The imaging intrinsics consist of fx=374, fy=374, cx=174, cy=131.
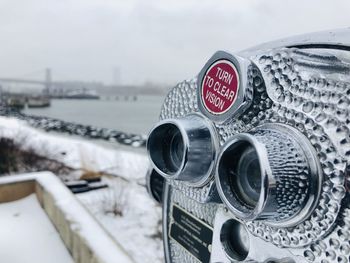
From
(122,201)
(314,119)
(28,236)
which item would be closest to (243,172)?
(314,119)

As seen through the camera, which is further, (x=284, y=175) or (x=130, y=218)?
(x=130, y=218)

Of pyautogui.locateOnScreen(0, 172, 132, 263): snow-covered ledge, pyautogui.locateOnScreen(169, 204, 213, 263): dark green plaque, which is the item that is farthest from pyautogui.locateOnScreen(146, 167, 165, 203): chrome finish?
pyautogui.locateOnScreen(0, 172, 132, 263): snow-covered ledge

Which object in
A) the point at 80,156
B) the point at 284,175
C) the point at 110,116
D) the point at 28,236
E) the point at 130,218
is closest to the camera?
the point at 284,175

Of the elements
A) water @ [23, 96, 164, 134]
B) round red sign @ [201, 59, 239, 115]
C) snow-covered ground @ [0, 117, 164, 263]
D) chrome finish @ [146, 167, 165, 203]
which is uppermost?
round red sign @ [201, 59, 239, 115]

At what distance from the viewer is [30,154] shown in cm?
666

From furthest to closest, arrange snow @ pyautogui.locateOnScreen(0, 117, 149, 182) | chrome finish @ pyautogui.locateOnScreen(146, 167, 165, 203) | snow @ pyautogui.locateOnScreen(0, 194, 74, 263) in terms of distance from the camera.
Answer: snow @ pyautogui.locateOnScreen(0, 117, 149, 182), snow @ pyautogui.locateOnScreen(0, 194, 74, 263), chrome finish @ pyautogui.locateOnScreen(146, 167, 165, 203)

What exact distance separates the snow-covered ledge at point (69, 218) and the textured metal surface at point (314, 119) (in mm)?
1305

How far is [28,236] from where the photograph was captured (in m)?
2.44

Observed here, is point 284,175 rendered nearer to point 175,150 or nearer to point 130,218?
point 175,150

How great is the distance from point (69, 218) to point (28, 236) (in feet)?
1.57

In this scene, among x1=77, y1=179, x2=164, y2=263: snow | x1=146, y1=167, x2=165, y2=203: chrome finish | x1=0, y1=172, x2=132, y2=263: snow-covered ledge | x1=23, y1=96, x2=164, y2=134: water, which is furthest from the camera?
x1=23, y1=96, x2=164, y2=134: water

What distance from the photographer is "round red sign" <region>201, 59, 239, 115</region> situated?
1.82ft

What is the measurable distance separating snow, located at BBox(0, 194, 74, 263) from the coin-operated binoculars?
177 cm

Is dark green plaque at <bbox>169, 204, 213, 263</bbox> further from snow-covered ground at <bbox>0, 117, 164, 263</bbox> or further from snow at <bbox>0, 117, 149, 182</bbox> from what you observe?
snow at <bbox>0, 117, 149, 182</bbox>
